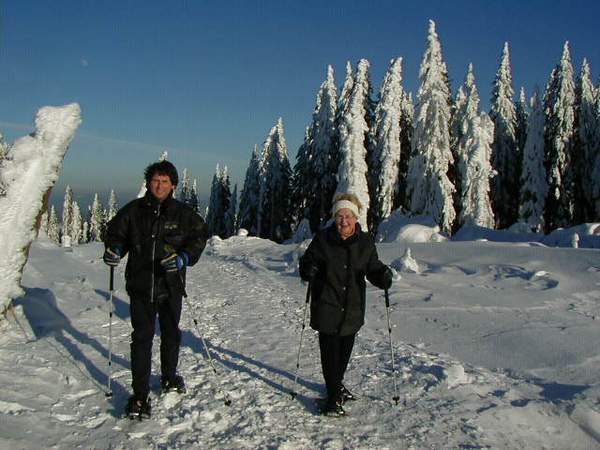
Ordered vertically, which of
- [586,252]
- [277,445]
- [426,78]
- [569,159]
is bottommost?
[277,445]

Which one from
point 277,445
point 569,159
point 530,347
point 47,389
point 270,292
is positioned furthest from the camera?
point 569,159

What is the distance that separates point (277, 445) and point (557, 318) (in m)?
5.96

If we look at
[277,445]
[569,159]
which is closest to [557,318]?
[277,445]

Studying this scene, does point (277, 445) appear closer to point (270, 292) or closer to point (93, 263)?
point (270, 292)

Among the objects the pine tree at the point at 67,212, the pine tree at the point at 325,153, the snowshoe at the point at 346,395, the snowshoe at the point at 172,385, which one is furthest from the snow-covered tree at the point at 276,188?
the pine tree at the point at 67,212

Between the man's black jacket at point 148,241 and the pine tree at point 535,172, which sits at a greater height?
the pine tree at point 535,172

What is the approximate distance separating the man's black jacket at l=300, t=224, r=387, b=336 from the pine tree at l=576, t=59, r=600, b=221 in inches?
1355

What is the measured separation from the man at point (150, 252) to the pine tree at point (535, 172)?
105 ft

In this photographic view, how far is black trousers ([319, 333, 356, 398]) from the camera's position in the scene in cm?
462

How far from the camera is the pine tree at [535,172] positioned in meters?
32.7

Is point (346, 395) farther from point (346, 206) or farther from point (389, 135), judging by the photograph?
point (389, 135)

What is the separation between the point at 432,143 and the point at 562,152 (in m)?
10.8

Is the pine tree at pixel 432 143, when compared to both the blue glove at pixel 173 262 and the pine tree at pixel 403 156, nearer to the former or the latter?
the pine tree at pixel 403 156

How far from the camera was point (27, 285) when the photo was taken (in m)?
9.57
